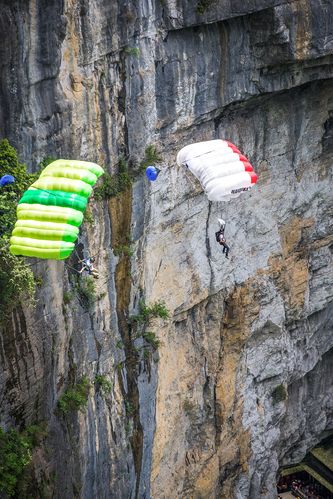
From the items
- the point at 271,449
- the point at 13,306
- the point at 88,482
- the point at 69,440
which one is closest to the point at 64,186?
the point at 13,306

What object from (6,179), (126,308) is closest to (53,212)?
(6,179)

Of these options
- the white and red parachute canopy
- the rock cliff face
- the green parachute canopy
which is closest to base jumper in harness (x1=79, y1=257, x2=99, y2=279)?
the rock cliff face

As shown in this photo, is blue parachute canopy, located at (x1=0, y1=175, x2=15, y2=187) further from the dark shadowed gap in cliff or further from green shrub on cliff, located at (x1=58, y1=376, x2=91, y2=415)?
green shrub on cliff, located at (x1=58, y1=376, x2=91, y2=415)

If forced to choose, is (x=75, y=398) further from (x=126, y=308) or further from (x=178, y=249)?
(x=178, y=249)

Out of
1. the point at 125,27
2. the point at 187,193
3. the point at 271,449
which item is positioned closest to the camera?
the point at 125,27

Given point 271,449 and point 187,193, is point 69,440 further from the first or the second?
point 271,449
